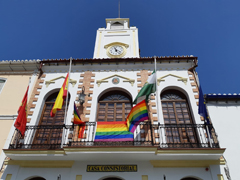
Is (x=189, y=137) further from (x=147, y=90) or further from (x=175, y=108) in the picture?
(x=147, y=90)

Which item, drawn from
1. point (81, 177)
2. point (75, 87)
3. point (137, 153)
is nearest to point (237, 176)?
point (137, 153)

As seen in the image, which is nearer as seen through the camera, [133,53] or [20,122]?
[20,122]

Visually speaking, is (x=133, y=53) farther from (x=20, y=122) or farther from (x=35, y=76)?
(x=20, y=122)

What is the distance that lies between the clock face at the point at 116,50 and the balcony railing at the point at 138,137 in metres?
6.39

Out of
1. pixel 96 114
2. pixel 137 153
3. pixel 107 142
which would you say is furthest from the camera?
pixel 96 114

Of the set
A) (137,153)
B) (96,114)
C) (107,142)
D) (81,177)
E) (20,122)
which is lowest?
(81,177)

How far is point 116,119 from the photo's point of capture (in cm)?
1009

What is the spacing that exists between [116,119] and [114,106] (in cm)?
82

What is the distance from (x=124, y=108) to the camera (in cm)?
1052

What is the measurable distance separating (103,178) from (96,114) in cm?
316

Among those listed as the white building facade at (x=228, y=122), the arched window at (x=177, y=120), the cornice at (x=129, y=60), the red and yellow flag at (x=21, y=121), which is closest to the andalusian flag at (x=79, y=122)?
the red and yellow flag at (x=21, y=121)

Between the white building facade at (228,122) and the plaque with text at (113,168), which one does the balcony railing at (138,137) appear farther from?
the plaque with text at (113,168)

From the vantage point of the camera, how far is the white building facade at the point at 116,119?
319 inches

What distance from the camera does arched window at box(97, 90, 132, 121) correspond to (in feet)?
33.5
